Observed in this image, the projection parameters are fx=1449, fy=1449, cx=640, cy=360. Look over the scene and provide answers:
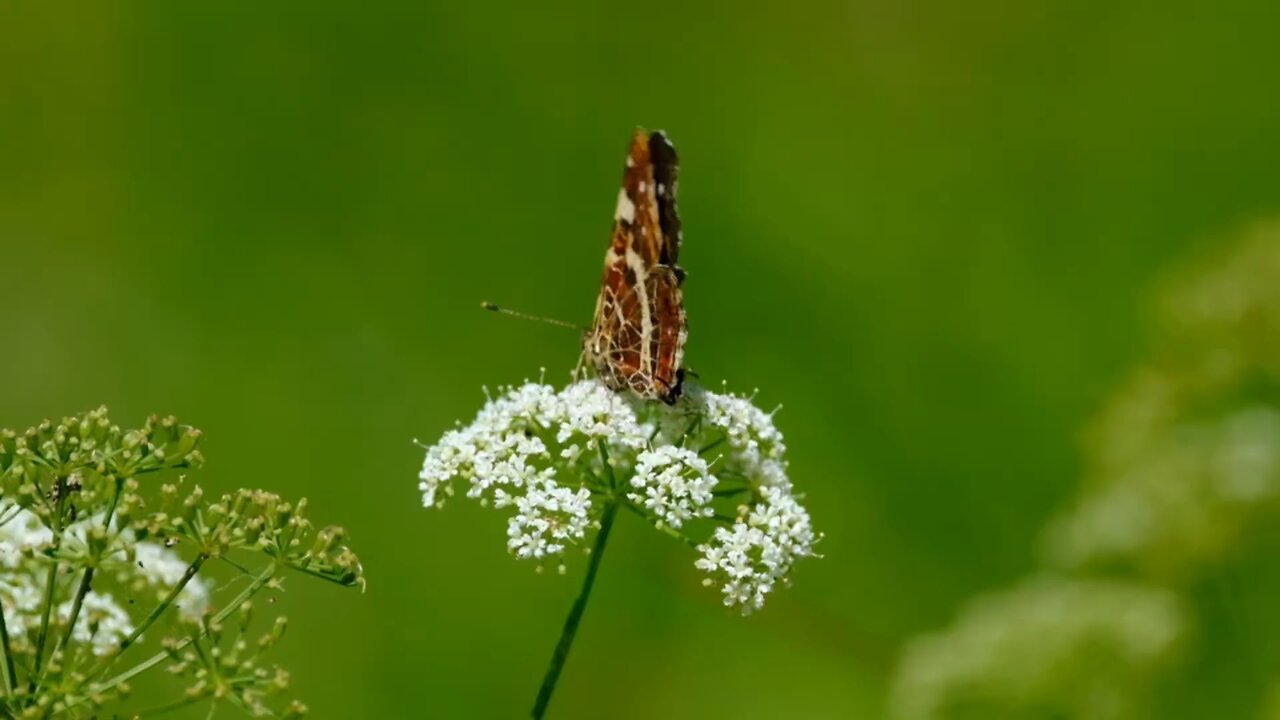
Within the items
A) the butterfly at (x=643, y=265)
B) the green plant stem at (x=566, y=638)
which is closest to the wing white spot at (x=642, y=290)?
the butterfly at (x=643, y=265)

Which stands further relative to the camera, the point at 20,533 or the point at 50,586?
the point at 20,533

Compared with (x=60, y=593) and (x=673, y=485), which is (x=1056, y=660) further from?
(x=60, y=593)

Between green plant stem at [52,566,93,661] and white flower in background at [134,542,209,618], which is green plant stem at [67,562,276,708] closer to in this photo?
green plant stem at [52,566,93,661]

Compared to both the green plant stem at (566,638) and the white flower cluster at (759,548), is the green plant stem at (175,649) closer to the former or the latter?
the green plant stem at (566,638)

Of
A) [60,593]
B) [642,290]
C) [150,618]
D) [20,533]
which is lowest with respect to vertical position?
[150,618]

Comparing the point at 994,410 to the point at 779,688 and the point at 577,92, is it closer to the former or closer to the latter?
the point at 779,688

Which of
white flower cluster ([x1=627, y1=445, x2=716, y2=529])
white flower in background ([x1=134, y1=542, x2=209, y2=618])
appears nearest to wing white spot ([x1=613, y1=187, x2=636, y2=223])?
white flower cluster ([x1=627, y1=445, x2=716, y2=529])

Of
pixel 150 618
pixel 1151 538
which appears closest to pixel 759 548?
pixel 150 618
